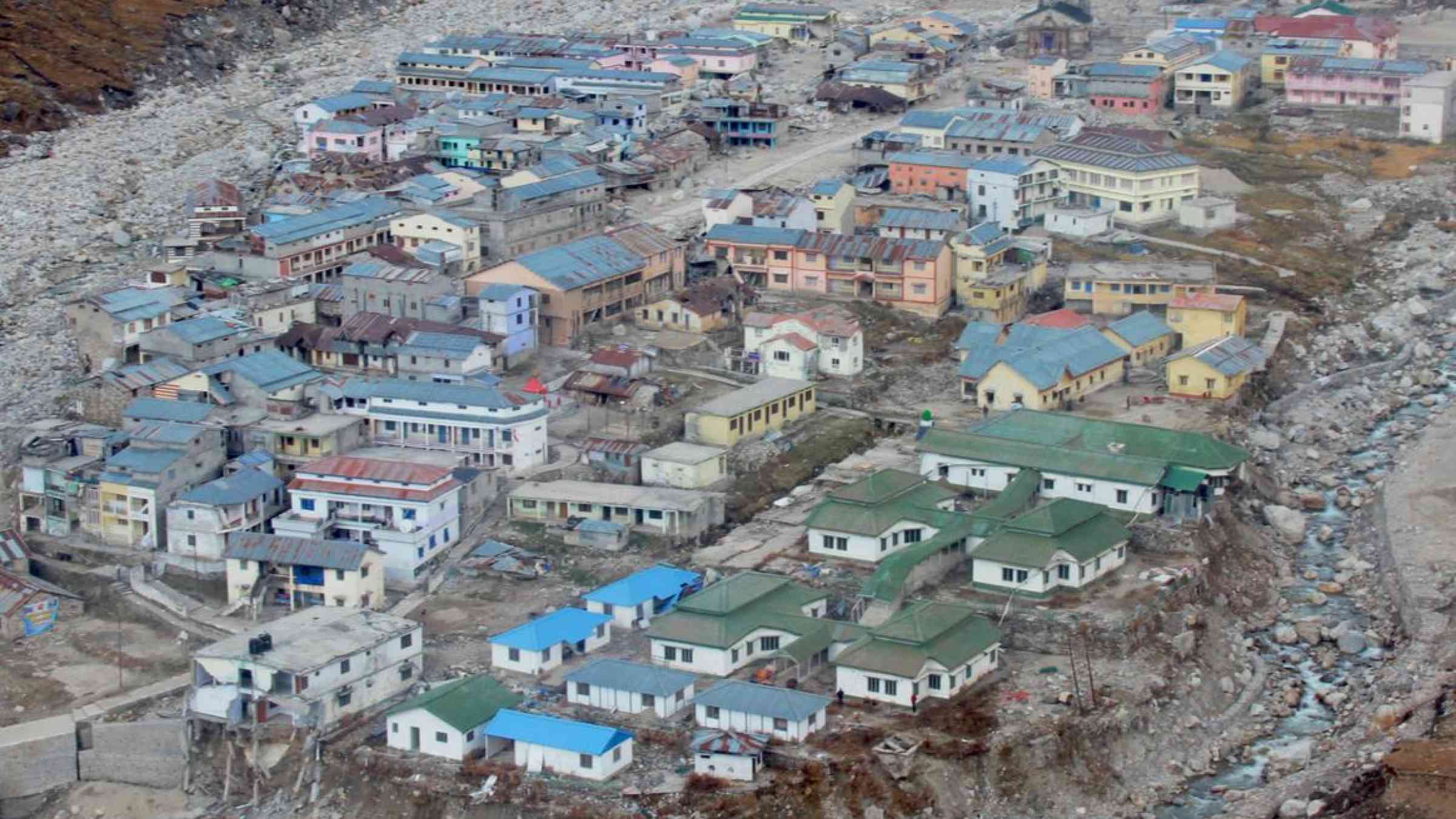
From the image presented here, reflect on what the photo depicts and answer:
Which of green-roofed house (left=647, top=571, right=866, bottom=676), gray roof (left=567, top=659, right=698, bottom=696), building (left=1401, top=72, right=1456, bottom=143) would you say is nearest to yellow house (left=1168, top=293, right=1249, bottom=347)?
green-roofed house (left=647, top=571, right=866, bottom=676)

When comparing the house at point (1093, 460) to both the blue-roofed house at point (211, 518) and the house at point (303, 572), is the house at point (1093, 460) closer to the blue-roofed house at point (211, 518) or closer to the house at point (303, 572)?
the house at point (303, 572)

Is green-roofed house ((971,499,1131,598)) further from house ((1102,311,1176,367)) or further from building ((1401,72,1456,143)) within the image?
building ((1401,72,1456,143))

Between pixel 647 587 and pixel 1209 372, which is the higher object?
pixel 1209 372

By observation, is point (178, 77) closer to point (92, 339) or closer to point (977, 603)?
point (92, 339)

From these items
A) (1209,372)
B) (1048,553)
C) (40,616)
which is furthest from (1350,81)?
(40,616)

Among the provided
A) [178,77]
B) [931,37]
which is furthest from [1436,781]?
[178,77]

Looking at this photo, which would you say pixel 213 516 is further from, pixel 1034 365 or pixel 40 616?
pixel 1034 365
